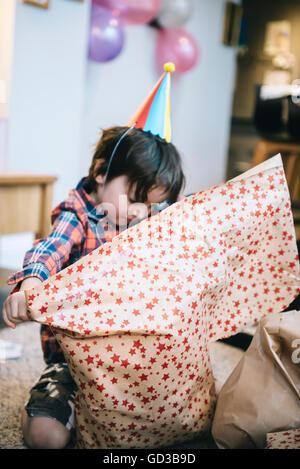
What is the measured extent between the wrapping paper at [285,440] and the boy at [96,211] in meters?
0.34

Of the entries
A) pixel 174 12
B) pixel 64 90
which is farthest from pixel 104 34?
pixel 174 12

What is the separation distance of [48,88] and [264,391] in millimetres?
1870

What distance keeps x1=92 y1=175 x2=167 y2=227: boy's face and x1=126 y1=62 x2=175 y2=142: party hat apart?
10cm

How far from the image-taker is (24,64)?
6.89ft

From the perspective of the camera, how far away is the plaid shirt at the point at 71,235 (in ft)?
2.64

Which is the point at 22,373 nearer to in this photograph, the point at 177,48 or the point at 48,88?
the point at 48,88

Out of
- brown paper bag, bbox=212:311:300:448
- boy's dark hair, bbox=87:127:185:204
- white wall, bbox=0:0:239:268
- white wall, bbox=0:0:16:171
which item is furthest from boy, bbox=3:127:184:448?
white wall, bbox=0:0:16:171

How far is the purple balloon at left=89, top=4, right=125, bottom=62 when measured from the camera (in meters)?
2.39

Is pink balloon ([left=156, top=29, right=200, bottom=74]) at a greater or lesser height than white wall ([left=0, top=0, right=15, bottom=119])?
greater

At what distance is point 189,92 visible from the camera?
11.4ft

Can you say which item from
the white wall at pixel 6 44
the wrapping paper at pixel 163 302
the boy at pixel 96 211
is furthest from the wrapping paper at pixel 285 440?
Answer: the white wall at pixel 6 44

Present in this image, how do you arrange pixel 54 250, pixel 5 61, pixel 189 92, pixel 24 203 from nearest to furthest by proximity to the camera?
pixel 54 250, pixel 24 203, pixel 5 61, pixel 189 92

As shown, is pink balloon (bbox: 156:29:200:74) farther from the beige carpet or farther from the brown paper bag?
the brown paper bag
